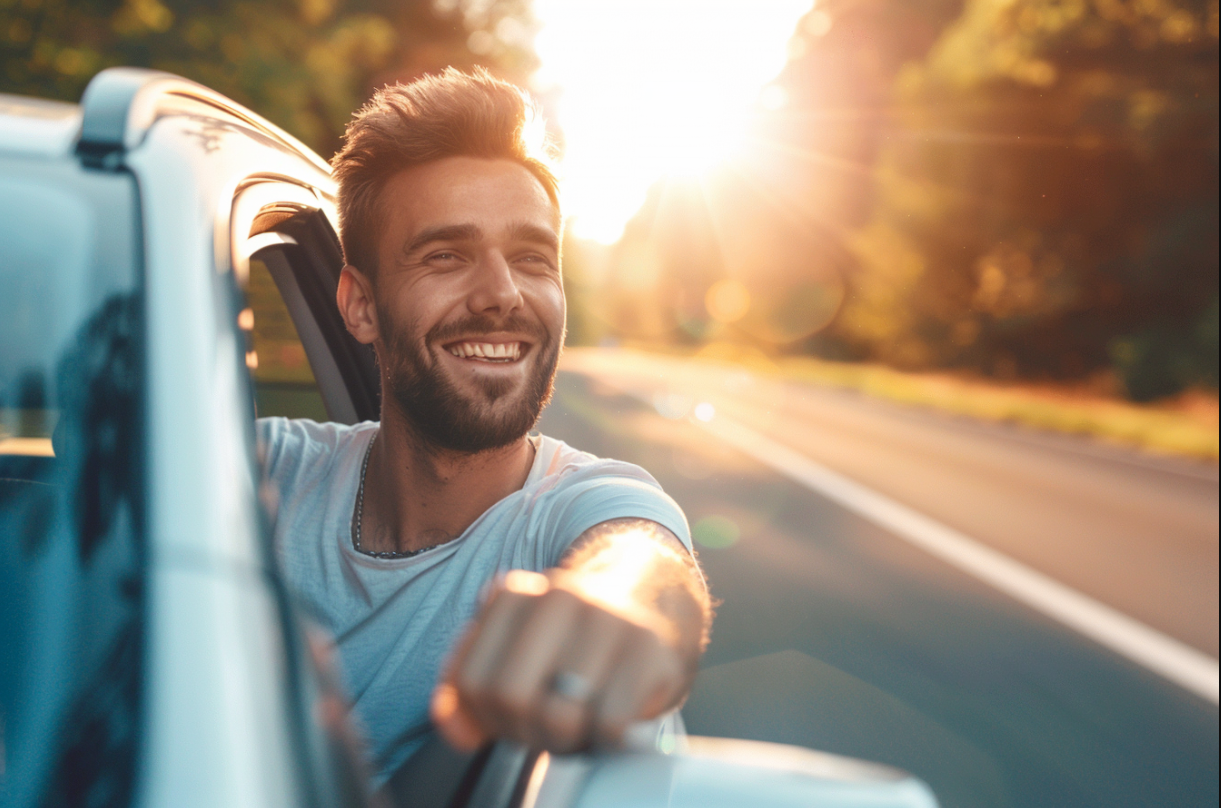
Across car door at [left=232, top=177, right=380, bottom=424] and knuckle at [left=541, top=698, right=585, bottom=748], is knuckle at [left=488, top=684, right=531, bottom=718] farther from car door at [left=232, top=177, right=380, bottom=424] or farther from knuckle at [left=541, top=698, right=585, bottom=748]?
car door at [left=232, top=177, right=380, bottom=424]

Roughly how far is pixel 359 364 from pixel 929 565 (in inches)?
265

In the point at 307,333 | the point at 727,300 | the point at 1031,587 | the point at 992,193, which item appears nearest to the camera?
the point at 307,333

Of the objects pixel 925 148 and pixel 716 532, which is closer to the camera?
pixel 716 532

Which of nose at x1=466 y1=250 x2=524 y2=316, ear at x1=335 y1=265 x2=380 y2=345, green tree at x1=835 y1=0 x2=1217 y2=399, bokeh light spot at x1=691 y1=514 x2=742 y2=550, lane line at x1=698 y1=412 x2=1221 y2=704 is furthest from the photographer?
green tree at x1=835 y1=0 x2=1217 y2=399

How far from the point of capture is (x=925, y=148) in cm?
3553

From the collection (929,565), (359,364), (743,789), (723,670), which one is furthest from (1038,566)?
A: (743,789)

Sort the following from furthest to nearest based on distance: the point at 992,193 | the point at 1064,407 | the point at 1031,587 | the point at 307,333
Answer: the point at 992,193 < the point at 1064,407 < the point at 1031,587 < the point at 307,333

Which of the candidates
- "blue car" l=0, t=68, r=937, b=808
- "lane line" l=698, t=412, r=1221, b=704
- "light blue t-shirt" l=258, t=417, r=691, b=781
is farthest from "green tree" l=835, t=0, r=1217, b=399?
"blue car" l=0, t=68, r=937, b=808

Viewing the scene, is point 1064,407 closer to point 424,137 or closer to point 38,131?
point 424,137

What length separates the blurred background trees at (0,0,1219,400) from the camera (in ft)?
28.1

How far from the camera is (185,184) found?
43.9 inches

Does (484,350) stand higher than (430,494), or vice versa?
(484,350)

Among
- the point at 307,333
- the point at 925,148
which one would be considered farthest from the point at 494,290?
the point at 925,148

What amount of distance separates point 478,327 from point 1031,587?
6.86 m
